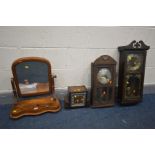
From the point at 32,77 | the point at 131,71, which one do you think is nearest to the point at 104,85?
the point at 131,71

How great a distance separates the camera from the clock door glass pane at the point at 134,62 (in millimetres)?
1356

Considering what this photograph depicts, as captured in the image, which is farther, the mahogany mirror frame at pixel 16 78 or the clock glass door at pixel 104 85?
the clock glass door at pixel 104 85

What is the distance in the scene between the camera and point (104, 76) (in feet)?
4.55

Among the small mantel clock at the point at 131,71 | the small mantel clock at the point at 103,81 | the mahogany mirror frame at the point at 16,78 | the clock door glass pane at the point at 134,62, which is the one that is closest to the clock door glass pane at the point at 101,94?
the small mantel clock at the point at 103,81

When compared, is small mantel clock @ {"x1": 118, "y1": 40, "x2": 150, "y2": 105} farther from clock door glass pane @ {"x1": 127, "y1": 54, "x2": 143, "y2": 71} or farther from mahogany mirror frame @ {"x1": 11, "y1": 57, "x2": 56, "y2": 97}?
mahogany mirror frame @ {"x1": 11, "y1": 57, "x2": 56, "y2": 97}

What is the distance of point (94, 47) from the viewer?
1431mm

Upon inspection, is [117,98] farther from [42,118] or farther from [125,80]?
[42,118]

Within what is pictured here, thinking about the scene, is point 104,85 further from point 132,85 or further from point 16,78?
point 16,78

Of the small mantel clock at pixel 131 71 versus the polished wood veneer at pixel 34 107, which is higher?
the small mantel clock at pixel 131 71

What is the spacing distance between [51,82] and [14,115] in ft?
1.41

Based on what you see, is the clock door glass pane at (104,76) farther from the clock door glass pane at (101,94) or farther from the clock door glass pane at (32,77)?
the clock door glass pane at (32,77)

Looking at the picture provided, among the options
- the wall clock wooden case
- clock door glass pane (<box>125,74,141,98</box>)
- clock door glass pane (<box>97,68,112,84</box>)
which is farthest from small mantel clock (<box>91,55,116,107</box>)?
the wall clock wooden case

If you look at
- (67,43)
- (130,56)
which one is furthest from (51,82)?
(130,56)

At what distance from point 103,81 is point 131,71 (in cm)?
29
